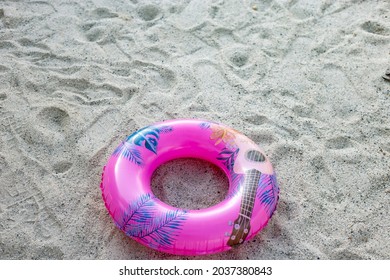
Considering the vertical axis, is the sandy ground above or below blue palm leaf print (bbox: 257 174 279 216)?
below

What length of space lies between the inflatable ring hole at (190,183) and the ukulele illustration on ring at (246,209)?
238 mm

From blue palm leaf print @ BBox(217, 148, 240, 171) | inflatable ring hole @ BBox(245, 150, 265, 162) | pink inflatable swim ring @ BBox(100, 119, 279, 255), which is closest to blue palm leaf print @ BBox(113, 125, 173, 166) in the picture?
pink inflatable swim ring @ BBox(100, 119, 279, 255)

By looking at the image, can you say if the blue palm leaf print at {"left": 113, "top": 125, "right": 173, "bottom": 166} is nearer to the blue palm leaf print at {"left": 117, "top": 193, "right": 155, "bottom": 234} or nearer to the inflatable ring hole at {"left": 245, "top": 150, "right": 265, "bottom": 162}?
the blue palm leaf print at {"left": 117, "top": 193, "right": 155, "bottom": 234}

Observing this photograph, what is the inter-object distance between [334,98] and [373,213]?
84 centimetres

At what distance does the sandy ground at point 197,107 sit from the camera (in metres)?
2.24

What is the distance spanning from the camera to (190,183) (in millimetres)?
2455

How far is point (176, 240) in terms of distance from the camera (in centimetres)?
202


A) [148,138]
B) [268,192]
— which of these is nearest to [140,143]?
[148,138]

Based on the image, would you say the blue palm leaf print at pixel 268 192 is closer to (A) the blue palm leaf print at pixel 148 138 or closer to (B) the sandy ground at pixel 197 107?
(B) the sandy ground at pixel 197 107

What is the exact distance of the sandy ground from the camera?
2242 millimetres

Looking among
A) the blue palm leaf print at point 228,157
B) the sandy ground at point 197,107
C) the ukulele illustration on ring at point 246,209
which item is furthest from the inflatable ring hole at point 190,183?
the ukulele illustration on ring at point 246,209

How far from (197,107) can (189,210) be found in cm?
86
